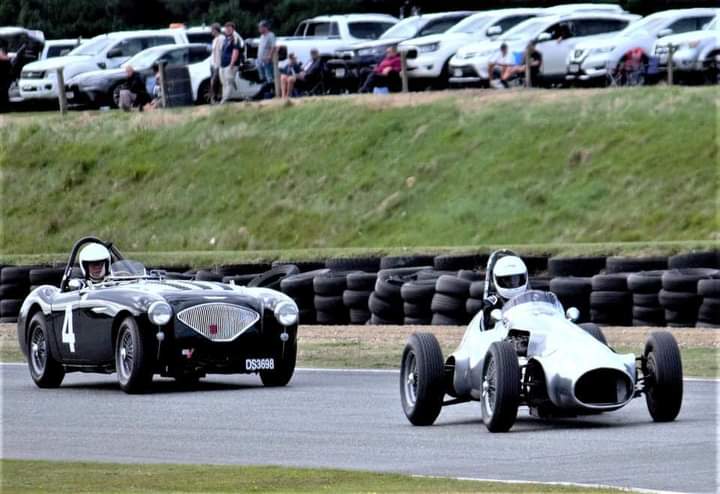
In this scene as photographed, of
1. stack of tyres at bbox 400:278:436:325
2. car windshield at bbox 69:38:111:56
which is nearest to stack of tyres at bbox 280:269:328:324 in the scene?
stack of tyres at bbox 400:278:436:325

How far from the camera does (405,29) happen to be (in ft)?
127

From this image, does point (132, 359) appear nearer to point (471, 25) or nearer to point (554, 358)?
point (554, 358)

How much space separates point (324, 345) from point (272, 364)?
426 centimetres

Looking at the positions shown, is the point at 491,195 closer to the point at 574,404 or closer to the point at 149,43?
the point at 149,43

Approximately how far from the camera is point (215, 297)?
47.3 ft

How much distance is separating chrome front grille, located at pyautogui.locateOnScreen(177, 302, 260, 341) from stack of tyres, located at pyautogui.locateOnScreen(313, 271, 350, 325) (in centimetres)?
599

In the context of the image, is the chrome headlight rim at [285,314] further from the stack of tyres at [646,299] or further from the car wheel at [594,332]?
the stack of tyres at [646,299]

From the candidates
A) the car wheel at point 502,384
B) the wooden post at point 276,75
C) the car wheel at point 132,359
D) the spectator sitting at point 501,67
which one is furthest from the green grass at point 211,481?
the wooden post at point 276,75

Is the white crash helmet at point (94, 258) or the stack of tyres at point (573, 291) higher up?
the white crash helmet at point (94, 258)

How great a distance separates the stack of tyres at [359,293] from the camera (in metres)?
20.2

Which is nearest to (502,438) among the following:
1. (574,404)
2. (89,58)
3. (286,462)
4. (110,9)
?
(574,404)

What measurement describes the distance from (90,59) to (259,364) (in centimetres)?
2738

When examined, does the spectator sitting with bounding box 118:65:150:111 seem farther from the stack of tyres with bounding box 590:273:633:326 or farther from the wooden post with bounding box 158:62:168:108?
the stack of tyres with bounding box 590:273:633:326

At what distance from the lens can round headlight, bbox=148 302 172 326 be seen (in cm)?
1402
